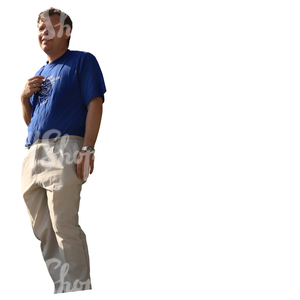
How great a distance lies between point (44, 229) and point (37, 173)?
0.44 meters

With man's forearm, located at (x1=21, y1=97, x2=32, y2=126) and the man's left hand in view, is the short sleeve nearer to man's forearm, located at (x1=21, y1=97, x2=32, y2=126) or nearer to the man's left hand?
the man's left hand

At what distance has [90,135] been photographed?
9.71ft

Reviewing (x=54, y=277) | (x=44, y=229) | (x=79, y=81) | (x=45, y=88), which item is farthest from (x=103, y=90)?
(x=54, y=277)

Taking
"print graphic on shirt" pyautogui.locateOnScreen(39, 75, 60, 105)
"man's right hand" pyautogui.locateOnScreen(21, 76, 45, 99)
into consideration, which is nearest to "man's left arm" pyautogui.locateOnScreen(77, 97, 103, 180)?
"print graphic on shirt" pyautogui.locateOnScreen(39, 75, 60, 105)

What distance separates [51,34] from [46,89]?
1.43ft

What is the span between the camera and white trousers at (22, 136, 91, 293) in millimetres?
2889

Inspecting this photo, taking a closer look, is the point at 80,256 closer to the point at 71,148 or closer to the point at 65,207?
the point at 65,207

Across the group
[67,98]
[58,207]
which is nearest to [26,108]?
[67,98]

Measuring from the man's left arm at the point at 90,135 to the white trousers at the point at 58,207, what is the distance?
0.05 m

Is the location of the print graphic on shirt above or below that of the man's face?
below

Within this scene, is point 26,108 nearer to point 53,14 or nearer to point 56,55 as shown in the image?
point 56,55

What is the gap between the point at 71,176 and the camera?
9.51 feet

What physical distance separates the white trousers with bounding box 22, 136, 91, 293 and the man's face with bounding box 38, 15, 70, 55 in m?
0.76

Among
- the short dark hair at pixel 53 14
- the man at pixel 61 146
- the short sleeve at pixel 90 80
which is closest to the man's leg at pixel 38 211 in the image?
the man at pixel 61 146
